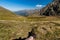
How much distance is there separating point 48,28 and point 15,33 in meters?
4.83

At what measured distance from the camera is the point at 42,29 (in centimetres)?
2277

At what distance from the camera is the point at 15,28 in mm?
24859

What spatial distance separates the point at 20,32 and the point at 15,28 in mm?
1239

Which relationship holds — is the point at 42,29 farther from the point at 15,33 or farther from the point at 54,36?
the point at 15,33

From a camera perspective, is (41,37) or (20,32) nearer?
(41,37)

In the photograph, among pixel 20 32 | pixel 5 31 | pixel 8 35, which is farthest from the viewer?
pixel 20 32

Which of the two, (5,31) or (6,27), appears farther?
(6,27)

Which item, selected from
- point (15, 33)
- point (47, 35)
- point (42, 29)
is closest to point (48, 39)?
point (47, 35)

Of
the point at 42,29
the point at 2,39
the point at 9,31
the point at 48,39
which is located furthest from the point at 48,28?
the point at 2,39

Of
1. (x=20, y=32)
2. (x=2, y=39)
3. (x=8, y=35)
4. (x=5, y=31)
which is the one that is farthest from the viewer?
(x=20, y=32)

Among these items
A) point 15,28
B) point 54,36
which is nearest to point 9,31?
point 15,28

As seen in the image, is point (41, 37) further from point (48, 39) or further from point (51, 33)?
point (51, 33)

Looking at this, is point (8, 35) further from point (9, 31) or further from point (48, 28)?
point (48, 28)

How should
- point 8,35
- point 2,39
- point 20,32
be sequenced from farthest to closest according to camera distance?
point 20,32
point 8,35
point 2,39
